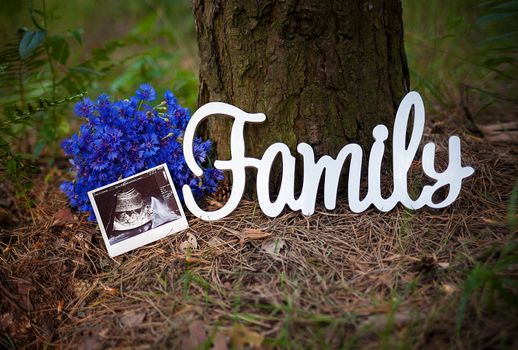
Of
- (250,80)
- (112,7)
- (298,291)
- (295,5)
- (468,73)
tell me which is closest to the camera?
(298,291)

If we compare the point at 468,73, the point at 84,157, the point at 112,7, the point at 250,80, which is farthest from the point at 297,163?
the point at 112,7

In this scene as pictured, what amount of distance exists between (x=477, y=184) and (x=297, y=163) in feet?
3.09

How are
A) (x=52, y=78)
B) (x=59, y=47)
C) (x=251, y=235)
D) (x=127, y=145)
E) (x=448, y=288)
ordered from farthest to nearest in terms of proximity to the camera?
(x=52, y=78), (x=59, y=47), (x=127, y=145), (x=251, y=235), (x=448, y=288)

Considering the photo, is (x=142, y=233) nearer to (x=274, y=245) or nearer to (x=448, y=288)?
(x=274, y=245)

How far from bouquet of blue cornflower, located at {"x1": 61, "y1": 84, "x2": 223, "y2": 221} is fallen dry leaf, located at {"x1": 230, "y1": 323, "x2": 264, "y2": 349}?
3.01 ft

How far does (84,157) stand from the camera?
2141 millimetres

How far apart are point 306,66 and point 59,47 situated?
1.72 meters

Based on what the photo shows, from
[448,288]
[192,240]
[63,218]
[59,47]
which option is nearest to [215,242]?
[192,240]

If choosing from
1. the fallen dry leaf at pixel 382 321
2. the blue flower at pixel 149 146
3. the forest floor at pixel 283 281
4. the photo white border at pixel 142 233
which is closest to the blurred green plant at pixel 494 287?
the forest floor at pixel 283 281

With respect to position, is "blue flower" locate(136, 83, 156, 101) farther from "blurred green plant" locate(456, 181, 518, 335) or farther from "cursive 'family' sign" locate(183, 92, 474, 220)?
"blurred green plant" locate(456, 181, 518, 335)

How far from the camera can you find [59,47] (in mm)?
2730

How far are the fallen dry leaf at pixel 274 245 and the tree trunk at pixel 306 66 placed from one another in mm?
480

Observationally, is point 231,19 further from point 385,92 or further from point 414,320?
point 414,320

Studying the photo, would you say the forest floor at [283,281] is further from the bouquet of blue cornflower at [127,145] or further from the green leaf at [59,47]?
the green leaf at [59,47]
